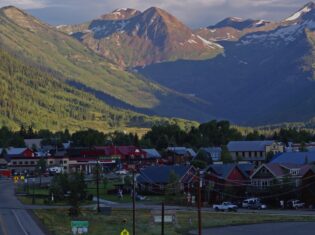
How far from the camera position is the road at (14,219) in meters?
78.3

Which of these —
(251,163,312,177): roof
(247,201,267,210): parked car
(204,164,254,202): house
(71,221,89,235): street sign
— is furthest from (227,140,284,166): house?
(71,221,89,235): street sign

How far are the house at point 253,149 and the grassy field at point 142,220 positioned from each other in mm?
87377

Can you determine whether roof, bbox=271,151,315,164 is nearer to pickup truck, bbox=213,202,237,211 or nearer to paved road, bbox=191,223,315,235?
pickup truck, bbox=213,202,237,211

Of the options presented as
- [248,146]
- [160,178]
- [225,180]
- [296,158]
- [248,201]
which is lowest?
[248,201]

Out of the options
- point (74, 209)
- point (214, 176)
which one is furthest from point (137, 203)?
point (74, 209)

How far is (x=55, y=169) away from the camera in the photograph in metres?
188

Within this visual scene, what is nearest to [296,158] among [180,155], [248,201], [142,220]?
[248,201]

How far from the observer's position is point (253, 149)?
191m

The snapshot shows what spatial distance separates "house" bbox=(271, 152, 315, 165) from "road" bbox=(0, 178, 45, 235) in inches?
1660

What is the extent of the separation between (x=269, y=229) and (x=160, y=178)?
5587 cm

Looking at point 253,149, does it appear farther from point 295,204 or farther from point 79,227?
point 79,227

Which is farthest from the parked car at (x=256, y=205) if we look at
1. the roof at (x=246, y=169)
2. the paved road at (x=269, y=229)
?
the paved road at (x=269, y=229)

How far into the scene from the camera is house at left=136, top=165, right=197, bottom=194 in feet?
433

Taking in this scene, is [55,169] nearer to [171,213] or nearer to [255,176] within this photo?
[255,176]
